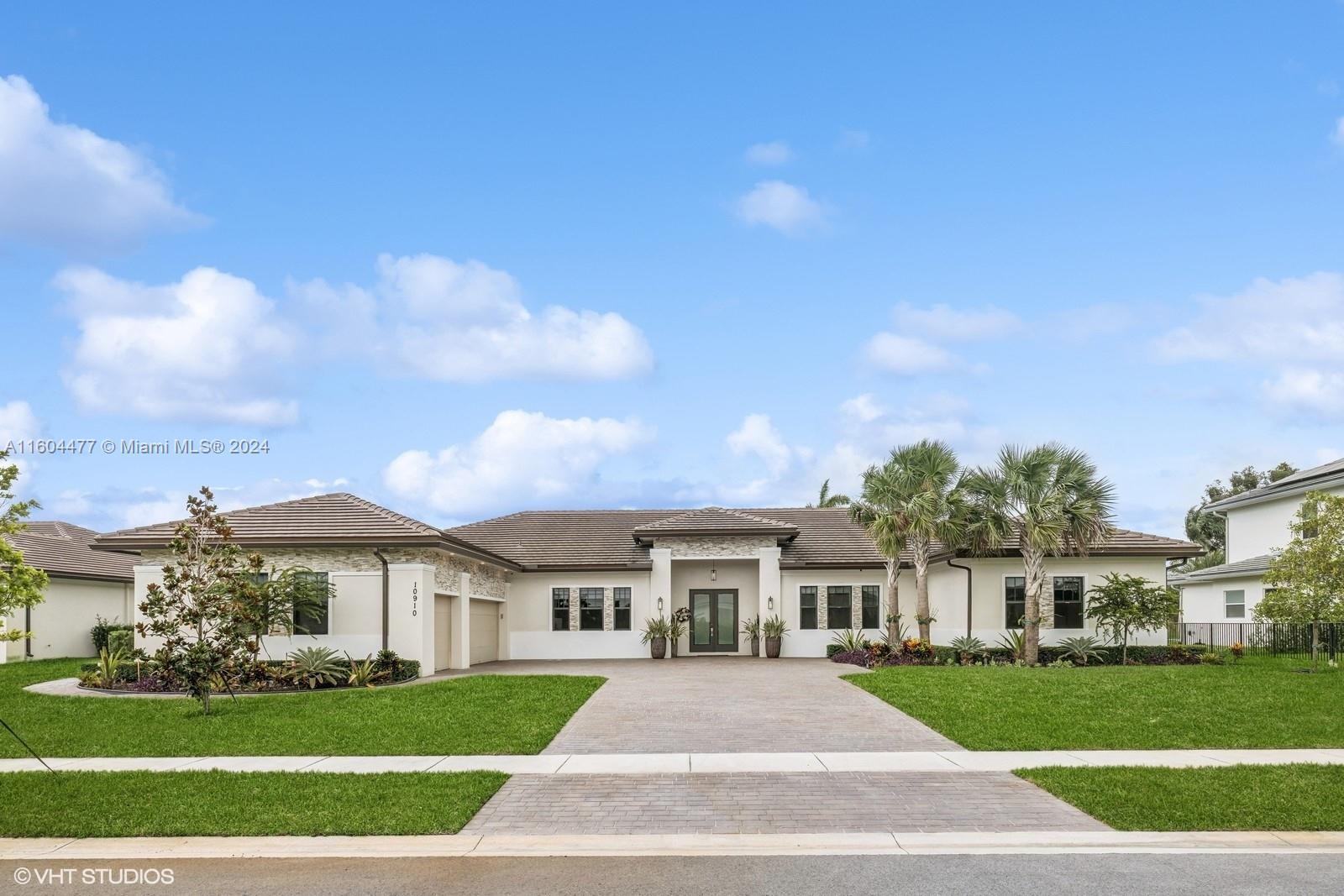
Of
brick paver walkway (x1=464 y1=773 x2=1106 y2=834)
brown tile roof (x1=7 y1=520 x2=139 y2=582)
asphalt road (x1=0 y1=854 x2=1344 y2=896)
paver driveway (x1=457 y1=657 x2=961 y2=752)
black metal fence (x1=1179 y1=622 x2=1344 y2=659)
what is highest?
brown tile roof (x1=7 y1=520 x2=139 y2=582)

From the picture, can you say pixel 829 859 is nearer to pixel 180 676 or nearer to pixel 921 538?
pixel 180 676

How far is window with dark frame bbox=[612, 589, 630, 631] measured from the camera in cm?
3134


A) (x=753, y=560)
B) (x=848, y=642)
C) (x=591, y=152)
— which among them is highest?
(x=591, y=152)

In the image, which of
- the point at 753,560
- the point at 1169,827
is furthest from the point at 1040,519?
the point at 1169,827

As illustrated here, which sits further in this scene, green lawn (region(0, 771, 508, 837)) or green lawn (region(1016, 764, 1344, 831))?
green lawn (region(1016, 764, 1344, 831))

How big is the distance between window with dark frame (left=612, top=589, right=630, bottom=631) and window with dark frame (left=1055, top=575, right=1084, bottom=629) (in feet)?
41.1

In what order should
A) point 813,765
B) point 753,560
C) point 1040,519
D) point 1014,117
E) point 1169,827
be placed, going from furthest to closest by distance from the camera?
point 753,560
point 1040,519
point 1014,117
point 813,765
point 1169,827

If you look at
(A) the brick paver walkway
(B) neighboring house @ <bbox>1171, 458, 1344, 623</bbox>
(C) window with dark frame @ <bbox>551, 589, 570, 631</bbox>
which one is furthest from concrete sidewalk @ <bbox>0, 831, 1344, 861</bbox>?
(B) neighboring house @ <bbox>1171, 458, 1344, 623</bbox>

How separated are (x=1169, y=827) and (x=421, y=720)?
34.0 feet

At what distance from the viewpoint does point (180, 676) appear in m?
17.3

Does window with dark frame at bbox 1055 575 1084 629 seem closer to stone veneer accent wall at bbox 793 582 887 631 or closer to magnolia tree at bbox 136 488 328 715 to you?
stone veneer accent wall at bbox 793 582 887 631

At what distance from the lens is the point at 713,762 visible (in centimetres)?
1277

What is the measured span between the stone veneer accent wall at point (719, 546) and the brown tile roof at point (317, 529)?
25.3ft

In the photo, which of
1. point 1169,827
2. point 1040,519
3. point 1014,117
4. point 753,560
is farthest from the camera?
point 753,560
